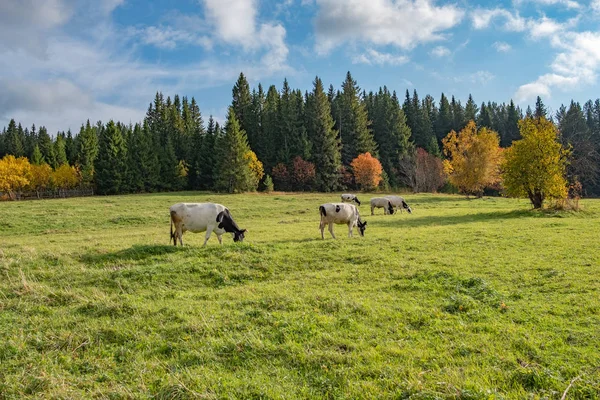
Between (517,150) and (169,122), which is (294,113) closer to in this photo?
(169,122)

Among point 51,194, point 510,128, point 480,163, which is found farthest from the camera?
point 510,128

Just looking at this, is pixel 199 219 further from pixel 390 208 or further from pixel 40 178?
pixel 40 178

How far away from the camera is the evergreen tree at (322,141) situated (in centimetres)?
6619

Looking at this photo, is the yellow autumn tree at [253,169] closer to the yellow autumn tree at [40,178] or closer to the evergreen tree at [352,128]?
the evergreen tree at [352,128]

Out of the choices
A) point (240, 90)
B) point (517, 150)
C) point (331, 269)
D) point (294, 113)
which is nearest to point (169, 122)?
point (240, 90)

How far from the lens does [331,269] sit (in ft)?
34.2

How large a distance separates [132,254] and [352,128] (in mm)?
66712

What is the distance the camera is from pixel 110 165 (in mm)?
63969

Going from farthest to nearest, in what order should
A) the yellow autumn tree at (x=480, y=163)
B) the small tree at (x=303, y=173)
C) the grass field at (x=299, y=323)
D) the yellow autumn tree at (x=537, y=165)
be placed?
1. the small tree at (x=303, y=173)
2. the yellow autumn tree at (x=480, y=163)
3. the yellow autumn tree at (x=537, y=165)
4. the grass field at (x=299, y=323)

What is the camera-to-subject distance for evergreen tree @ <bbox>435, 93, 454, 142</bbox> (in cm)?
8962

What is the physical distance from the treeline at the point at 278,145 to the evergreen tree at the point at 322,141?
0.18 m

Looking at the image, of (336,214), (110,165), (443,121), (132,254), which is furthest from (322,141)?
(132,254)

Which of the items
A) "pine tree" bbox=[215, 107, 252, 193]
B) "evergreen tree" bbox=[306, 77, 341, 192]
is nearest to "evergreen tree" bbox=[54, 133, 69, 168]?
"pine tree" bbox=[215, 107, 252, 193]

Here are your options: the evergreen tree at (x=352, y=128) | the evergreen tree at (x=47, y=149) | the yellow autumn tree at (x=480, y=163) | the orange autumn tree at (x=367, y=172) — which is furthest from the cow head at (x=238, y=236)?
the evergreen tree at (x=47, y=149)
